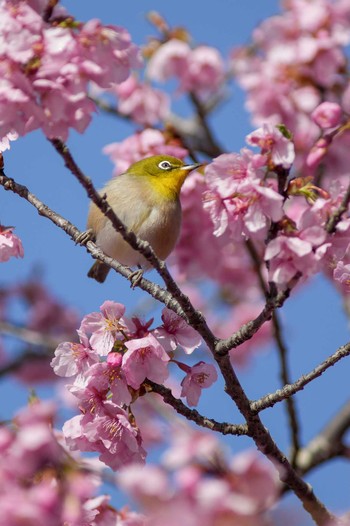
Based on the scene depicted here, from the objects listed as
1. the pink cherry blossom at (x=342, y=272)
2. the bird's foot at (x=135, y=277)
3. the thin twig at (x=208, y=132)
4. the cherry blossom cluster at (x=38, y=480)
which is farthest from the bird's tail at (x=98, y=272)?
the cherry blossom cluster at (x=38, y=480)

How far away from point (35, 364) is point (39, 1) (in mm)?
6097

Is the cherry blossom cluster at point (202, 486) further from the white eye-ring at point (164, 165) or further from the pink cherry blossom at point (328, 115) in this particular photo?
the white eye-ring at point (164, 165)

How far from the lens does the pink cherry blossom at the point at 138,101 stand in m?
6.50

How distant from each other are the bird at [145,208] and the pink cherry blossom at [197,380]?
159cm

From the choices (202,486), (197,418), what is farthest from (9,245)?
(202,486)

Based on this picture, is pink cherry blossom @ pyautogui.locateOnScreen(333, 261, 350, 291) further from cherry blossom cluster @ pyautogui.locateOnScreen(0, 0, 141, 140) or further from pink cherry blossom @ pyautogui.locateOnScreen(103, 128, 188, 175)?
pink cherry blossom @ pyautogui.locateOnScreen(103, 128, 188, 175)

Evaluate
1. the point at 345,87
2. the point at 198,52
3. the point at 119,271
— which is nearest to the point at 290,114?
the point at 345,87

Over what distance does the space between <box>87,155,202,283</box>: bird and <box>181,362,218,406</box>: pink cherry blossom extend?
62.5 inches

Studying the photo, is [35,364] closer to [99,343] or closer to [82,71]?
[99,343]

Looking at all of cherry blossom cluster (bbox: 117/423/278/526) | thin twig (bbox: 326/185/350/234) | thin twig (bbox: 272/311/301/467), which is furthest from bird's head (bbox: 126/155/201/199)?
cherry blossom cluster (bbox: 117/423/278/526)

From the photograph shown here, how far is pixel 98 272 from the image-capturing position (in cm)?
561

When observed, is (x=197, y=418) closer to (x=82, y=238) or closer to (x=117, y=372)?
(x=117, y=372)

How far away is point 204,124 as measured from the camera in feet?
19.5

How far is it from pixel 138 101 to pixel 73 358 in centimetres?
375
